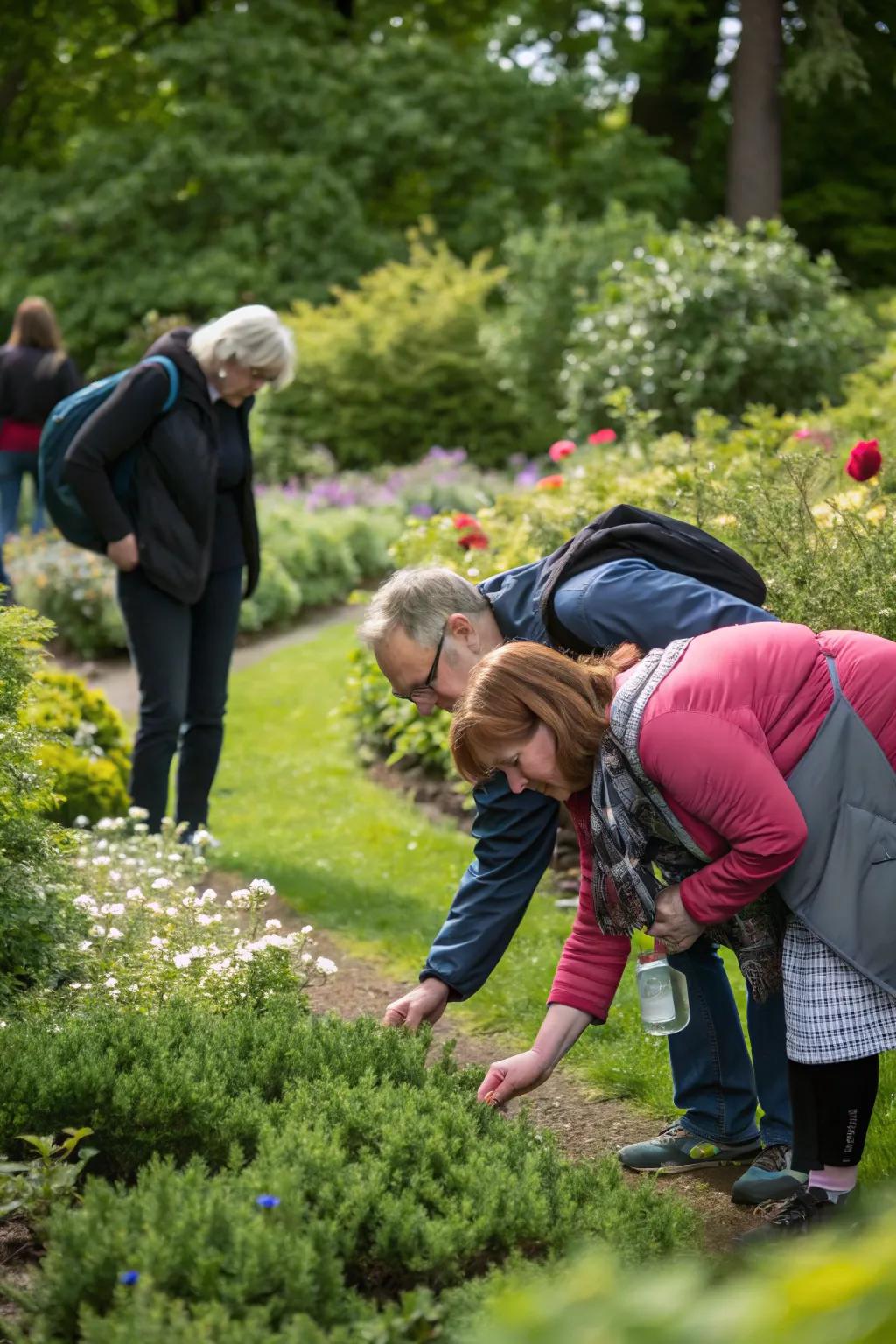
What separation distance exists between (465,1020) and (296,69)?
1992 cm

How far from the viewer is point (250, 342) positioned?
16.9 feet

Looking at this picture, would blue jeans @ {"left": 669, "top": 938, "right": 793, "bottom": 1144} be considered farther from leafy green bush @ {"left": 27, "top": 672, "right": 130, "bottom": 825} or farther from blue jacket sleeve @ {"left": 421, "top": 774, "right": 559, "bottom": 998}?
leafy green bush @ {"left": 27, "top": 672, "right": 130, "bottom": 825}

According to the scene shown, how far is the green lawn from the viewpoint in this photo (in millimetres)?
4137

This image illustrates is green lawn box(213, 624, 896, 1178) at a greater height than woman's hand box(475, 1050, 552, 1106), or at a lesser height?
lesser

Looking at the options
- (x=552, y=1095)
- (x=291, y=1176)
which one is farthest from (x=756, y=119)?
(x=291, y=1176)

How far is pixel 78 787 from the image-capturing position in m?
6.05

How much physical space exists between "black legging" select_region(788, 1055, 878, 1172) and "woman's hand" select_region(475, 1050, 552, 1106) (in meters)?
0.50

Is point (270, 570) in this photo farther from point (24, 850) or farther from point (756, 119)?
point (756, 119)

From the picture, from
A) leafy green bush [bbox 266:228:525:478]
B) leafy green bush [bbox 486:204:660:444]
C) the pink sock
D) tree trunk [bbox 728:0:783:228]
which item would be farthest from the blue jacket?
tree trunk [bbox 728:0:783:228]

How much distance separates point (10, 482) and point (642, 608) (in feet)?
27.8

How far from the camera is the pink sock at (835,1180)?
2840mm

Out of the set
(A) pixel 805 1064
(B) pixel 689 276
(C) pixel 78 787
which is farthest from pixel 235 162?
(A) pixel 805 1064

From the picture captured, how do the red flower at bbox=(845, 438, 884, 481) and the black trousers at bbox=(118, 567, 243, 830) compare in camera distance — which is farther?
the black trousers at bbox=(118, 567, 243, 830)

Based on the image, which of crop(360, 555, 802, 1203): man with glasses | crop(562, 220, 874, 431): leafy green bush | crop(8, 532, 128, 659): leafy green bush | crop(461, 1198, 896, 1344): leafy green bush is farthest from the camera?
crop(562, 220, 874, 431): leafy green bush
